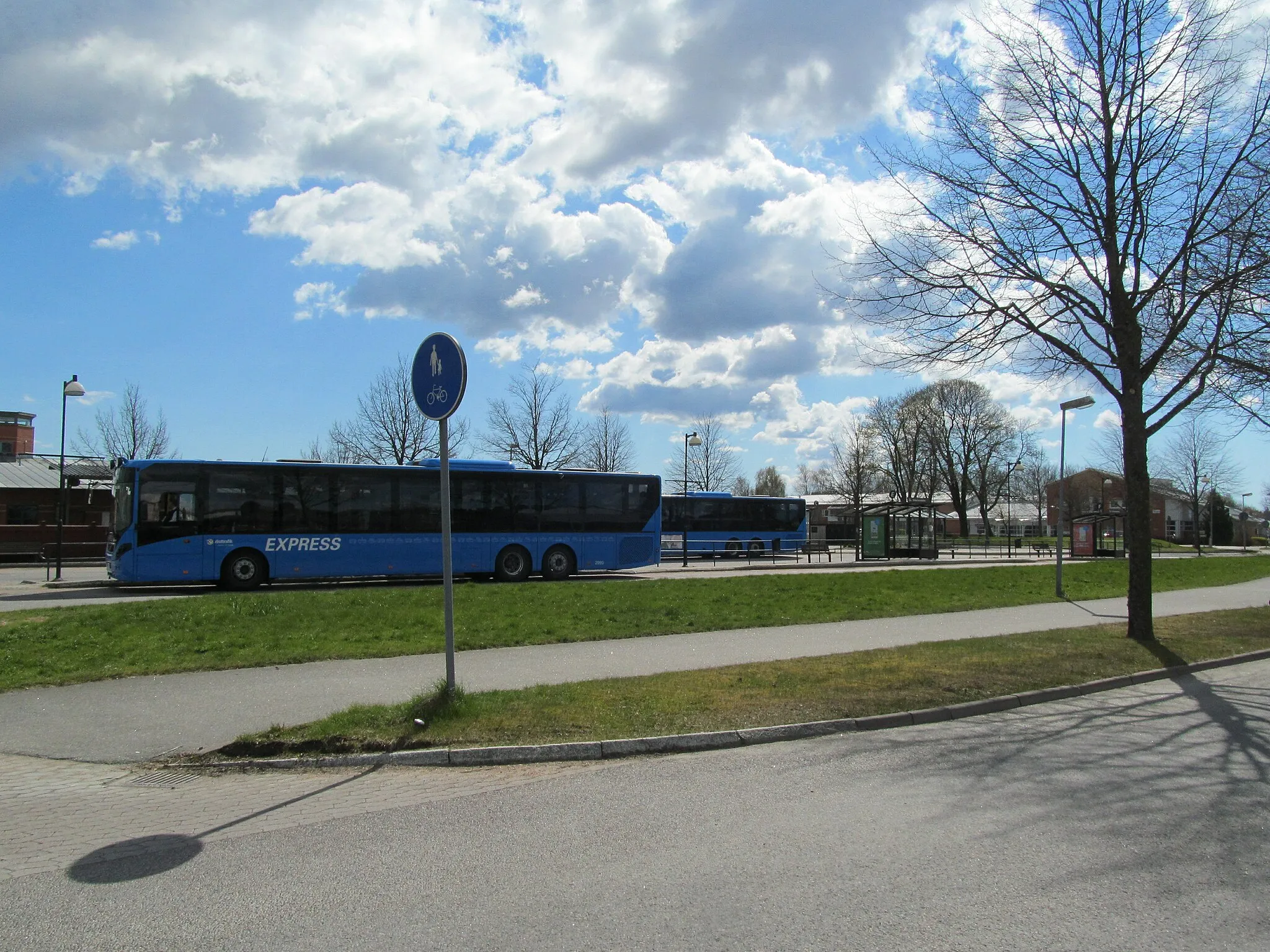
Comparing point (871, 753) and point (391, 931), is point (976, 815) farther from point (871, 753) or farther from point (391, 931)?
point (391, 931)

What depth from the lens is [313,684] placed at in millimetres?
9266

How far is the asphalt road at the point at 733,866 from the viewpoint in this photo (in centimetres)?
362

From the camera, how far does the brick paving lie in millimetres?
4797

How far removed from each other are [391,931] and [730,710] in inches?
168

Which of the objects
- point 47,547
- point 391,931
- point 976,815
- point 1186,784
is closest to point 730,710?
point 976,815

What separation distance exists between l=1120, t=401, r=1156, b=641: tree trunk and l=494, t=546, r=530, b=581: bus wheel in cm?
1481

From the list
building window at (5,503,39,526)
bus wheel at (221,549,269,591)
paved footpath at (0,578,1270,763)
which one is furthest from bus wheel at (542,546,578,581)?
building window at (5,503,39,526)

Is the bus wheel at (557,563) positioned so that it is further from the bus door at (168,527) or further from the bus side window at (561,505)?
the bus door at (168,527)

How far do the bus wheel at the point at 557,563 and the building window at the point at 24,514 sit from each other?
2642 cm

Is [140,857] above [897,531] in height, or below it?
below

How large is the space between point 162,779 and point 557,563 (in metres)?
18.2

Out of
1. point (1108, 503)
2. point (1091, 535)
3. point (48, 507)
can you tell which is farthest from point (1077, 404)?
point (1108, 503)

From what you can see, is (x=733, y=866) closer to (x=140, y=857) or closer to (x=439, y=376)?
(x=140, y=857)

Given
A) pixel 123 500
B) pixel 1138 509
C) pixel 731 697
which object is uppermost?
pixel 123 500
